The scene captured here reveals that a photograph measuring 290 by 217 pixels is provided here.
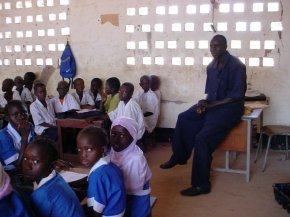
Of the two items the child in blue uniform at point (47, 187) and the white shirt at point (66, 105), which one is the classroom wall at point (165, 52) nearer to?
the white shirt at point (66, 105)

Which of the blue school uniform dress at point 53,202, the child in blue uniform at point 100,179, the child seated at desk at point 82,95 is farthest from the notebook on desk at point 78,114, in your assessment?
the blue school uniform dress at point 53,202

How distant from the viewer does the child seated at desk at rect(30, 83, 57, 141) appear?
4.15 metres

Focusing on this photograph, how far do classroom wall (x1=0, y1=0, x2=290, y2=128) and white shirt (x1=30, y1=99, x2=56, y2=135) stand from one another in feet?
4.95

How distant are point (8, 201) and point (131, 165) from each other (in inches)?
33.6

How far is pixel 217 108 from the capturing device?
3641 millimetres

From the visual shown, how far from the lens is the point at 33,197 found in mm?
1405

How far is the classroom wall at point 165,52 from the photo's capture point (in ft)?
15.3

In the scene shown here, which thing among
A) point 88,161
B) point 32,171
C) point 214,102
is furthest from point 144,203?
point 214,102

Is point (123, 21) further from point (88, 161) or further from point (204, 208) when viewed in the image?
point (88, 161)

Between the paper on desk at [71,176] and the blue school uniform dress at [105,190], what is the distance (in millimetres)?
326

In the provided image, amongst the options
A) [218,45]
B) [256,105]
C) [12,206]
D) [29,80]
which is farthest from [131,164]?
[29,80]

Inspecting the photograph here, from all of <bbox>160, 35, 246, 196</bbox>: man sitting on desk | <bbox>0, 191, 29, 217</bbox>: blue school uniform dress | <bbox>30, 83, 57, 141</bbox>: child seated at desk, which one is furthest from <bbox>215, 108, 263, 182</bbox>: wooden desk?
<bbox>0, 191, 29, 217</bbox>: blue school uniform dress

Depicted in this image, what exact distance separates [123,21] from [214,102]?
91.3 inches

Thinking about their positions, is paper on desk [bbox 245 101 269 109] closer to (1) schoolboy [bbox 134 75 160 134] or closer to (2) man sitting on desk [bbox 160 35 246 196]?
(2) man sitting on desk [bbox 160 35 246 196]
